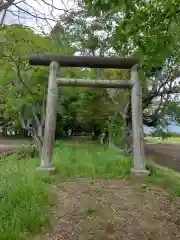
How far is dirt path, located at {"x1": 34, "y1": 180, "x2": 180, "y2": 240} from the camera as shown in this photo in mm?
2926

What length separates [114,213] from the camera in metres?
3.40

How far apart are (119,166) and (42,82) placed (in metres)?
3.13

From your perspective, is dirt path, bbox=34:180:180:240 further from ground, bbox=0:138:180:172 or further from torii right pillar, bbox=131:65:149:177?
ground, bbox=0:138:180:172

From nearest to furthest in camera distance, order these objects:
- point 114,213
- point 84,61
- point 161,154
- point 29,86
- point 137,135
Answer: point 114,213 < point 137,135 < point 84,61 < point 29,86 < point 161,154

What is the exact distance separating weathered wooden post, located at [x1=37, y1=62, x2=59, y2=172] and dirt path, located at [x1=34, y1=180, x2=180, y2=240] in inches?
30.6

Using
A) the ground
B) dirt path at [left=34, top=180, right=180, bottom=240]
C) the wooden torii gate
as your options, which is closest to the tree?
the wooden torii gate

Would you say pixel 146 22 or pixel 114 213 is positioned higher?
pixel 146 22

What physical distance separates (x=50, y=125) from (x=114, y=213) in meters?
2.37

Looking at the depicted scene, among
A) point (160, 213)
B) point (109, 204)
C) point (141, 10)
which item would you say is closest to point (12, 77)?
point (109, 204)

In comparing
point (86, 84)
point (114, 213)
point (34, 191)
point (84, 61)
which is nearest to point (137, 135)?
point (86, 84)

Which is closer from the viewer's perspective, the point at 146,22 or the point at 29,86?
the point at 146,22

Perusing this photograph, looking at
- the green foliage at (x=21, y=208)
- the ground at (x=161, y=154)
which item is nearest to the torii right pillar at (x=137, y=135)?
the green foliage at (x=21, y=208)

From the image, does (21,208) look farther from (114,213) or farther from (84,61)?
(84,61)

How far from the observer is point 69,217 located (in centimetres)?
323
